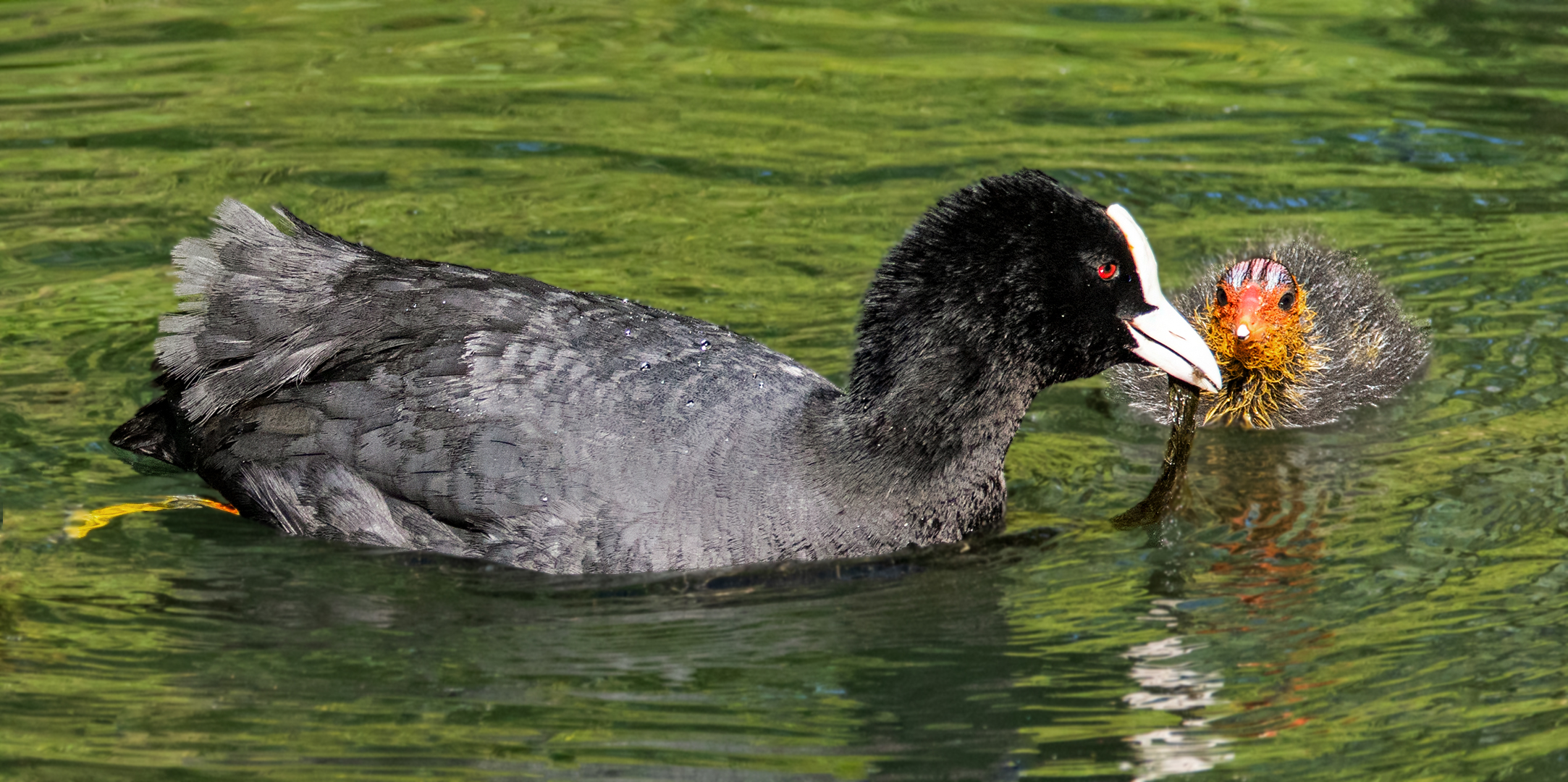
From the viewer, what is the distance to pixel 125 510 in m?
4.66

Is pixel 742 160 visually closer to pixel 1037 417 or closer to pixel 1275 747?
pixel 1037 417

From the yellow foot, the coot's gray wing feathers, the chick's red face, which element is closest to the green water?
the yellow foot

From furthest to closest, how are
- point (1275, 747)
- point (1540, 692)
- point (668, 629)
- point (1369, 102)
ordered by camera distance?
point (1369, 102) → point (668, 629) → point (1540, 692) → point (1275, 747)

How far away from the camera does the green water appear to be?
364 centimetres

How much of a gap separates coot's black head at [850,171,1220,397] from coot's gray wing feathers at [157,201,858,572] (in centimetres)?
44

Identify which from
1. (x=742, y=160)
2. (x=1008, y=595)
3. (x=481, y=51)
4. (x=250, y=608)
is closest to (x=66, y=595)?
(x=250, y=608)

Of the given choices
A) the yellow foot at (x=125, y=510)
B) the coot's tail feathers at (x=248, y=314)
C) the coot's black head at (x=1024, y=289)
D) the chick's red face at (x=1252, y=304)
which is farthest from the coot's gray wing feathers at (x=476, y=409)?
the chick's red face at (x=1252, y=304)

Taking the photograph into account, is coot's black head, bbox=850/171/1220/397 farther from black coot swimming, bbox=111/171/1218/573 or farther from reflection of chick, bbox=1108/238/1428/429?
reflection of chick, bbox=1108/238/1428/429

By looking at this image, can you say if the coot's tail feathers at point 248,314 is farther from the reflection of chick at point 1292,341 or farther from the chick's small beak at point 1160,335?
the reflection of chick at point 1292,341

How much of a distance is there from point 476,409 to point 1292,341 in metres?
2.55

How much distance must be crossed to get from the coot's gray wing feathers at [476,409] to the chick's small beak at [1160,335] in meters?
0.84

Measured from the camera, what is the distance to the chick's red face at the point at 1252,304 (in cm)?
520

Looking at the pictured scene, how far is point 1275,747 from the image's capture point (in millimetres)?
3537

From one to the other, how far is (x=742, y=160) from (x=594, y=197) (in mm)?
A: 730
